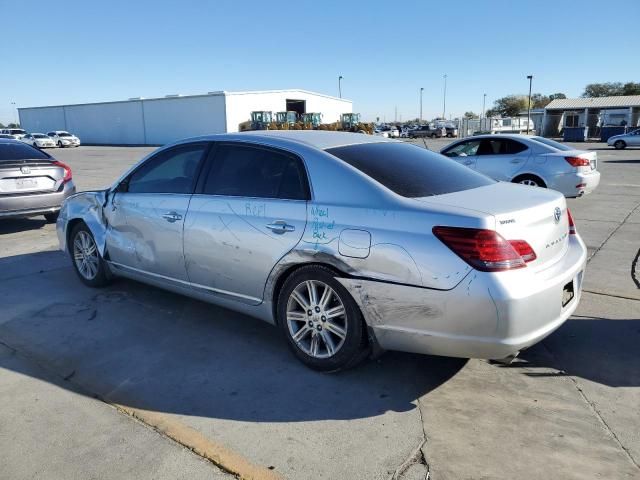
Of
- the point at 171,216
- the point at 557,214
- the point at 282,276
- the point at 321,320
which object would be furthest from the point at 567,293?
the point at 171,216

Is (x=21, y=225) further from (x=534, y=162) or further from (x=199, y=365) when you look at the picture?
(x=534, y=162)

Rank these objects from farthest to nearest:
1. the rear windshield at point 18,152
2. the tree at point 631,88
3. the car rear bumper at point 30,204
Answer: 1. the tree at point 631,88
2. the rear windshield at point 18,152
3. the car rear bumper at point 30,204

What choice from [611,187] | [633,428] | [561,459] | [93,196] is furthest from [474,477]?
[611,187]

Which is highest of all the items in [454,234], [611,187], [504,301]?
[454,234]

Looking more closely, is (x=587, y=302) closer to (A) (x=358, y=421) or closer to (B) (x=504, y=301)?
(B) (x=504, y=301)

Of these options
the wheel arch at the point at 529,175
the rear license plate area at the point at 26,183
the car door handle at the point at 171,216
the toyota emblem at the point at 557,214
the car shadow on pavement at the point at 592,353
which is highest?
the toyota emblem at the point at 557,214

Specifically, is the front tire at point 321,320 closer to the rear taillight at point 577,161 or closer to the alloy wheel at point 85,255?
the alloy wheel at point 85,255

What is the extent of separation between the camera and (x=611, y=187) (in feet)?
43.9

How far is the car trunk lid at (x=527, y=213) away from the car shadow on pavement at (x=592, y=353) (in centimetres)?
84

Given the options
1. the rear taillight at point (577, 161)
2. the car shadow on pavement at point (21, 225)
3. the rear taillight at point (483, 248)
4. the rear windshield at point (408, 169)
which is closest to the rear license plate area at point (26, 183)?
the car shadow on pavement at point (21, 225)

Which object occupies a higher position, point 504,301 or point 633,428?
point 504,301

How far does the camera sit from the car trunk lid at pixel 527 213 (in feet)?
9.86

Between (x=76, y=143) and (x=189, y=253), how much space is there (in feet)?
161

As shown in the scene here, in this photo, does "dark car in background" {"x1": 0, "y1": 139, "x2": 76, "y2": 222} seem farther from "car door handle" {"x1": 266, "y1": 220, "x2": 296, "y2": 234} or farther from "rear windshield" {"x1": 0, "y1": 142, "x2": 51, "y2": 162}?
"car door handle" {"x1": 266, "y1": 220, "x2": 296, "y2": 234}
